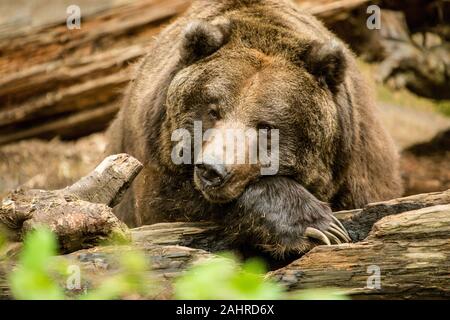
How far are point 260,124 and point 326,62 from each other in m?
0.81

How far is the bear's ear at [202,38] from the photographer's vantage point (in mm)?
6543

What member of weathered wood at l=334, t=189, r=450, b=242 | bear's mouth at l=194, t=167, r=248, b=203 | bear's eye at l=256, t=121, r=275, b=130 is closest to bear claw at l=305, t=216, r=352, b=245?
weathered wood at l=334, t=189, r=450, b=242

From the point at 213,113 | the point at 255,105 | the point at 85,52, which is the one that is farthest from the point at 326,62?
the point at 85,52

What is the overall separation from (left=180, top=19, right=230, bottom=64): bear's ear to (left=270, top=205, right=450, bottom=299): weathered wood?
2.31 metres

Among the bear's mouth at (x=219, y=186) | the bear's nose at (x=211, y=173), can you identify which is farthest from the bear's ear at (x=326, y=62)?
the bear's nose at (x=211, y=173)

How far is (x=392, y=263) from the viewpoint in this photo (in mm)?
4762

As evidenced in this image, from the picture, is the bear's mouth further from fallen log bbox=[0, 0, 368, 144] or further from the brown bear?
fallen log bbox=[0, 0, 368, 144]

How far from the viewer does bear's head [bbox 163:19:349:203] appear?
20.5ft

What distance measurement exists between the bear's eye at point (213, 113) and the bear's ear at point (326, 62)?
0.92 m

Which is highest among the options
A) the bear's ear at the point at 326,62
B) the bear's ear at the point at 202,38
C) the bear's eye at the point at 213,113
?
the bear's ear at the point at 202,38

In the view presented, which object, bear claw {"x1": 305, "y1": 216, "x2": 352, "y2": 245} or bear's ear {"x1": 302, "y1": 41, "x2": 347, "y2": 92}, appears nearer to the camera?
bear claw {"x1": 305, "y1": 216, "x2": 352, "y2": 245}

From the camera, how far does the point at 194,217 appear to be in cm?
666

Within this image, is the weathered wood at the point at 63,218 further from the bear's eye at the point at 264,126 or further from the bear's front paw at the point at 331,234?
the bear's eye at the point at 264,126

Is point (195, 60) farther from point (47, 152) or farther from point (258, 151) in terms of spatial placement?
point (47, 152)
